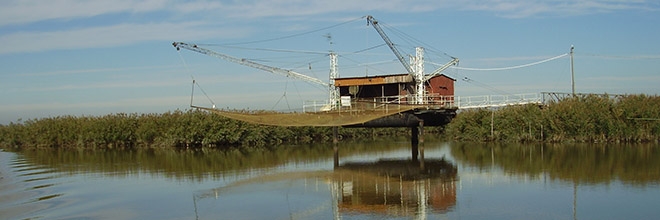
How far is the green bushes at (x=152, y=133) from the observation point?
49375mm

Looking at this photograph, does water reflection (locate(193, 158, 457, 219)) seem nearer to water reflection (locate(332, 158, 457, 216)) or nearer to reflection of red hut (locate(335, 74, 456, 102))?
water reflection (locate(332, 158, 457, 216))

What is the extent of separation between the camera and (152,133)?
5159 centimetres

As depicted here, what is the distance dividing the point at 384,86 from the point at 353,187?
18.4 metres

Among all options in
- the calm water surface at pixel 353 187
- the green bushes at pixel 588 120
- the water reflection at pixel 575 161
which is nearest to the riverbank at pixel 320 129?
the green bushes at pixel 588 120

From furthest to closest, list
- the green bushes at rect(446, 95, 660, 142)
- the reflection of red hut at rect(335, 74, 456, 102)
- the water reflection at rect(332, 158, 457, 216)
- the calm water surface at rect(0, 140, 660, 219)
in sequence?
the green bushes at rect(446, 95, 660, 142)
the reflection of red hut at rect(335, 74, 456, 102)
the water reflection at rect(332, 158, 457, 216)
the calm water surface at rect(0, 140, 660, 219)

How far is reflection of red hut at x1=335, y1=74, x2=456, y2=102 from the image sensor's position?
38625mm

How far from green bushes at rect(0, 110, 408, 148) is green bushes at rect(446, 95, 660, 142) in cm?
1877

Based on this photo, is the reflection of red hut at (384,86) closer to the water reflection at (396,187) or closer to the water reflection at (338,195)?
the water reflection at (396,187)

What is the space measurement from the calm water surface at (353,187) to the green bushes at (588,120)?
490 cm

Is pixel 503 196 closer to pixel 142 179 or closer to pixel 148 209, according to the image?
pixel 148 209

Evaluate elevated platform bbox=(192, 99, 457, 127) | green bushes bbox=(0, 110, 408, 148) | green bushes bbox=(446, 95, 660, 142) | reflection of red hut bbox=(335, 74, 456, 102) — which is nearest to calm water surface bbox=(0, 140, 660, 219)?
elevated platform bbox=(192, 99, 457, 127)

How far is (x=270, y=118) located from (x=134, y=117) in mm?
23608

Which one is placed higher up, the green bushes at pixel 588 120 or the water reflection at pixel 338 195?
the green bushes at pixel 588 120

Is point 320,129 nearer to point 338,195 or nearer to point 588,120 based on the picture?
point 588,120
